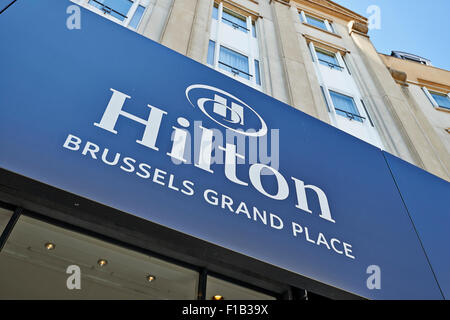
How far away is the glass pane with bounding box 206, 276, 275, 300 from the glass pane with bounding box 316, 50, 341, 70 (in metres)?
10.6

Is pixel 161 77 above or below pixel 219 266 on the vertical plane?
above

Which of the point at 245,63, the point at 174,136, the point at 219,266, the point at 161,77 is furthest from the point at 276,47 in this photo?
the point at 219,266

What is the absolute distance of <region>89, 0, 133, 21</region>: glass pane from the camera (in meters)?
9.19

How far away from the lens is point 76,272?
3959mm

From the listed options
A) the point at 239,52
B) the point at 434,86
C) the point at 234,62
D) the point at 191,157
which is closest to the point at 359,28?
the point at 434,86

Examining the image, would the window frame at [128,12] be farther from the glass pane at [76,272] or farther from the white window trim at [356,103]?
the glass pane at [76,272]

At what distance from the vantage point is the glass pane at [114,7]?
→ 9.19 metres

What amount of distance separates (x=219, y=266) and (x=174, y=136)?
169 cm

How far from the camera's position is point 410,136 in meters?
10.8

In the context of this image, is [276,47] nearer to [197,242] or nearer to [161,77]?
[161,77]

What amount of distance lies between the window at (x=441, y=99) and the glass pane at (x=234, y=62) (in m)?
9.86

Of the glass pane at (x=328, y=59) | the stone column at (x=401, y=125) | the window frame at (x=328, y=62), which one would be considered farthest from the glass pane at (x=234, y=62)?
the stone column at (x=401, y=125)

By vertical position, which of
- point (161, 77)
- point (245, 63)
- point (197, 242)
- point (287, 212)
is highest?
point (245, 63)

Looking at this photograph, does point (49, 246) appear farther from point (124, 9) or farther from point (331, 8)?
point (331, 8)
